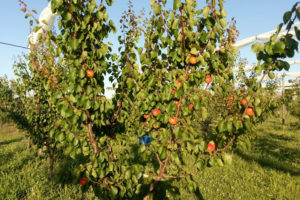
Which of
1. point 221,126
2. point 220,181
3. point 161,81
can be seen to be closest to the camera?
point 221,126

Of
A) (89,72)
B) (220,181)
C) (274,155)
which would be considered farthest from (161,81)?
(274,155)

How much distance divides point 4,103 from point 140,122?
697 centimetres

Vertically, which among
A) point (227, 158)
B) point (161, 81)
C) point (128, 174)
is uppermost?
point (161, 81)

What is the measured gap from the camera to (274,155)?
22.1 ft

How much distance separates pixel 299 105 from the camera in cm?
876

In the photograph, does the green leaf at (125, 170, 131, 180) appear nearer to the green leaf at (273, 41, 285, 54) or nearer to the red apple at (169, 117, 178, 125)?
the red apple at (169, 117, 178, 125)

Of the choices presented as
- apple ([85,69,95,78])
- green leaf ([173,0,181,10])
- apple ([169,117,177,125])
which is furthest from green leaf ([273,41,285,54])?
apple ([85,69,95,78])

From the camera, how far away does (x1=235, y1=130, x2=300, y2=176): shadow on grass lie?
5.52 m

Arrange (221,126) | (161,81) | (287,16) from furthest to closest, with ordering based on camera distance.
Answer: (161,81), (221,126), (287,16)

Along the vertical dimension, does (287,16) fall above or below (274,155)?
above

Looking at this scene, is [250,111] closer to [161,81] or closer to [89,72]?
[161,81]

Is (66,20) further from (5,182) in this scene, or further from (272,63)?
(5,182)

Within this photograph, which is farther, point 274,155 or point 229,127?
point 274,155

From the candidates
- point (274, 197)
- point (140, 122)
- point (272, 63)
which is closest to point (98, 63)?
point (140, 122)
